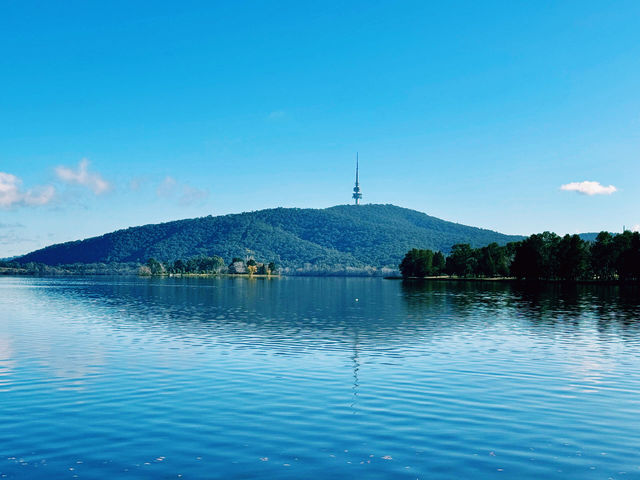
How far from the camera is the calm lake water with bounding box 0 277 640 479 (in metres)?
19.2

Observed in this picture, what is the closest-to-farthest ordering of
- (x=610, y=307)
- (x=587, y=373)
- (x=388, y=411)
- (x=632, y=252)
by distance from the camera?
(x=388, y=411) → (x=587, y=373) → (x=610, y=307) → (x=632, y=252)

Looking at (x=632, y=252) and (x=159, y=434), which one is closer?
(x=159, y=434)

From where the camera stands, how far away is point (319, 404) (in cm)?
2727

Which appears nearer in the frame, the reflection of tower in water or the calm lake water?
the calm lake water

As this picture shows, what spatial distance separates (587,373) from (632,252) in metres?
173

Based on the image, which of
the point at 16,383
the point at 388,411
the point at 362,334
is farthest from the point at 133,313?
the point at 388,411

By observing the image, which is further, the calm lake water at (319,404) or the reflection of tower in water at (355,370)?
the reflection of tower in water at (355,370)

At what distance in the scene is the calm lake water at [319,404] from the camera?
1917 centimetres

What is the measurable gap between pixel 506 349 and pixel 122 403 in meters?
29.3

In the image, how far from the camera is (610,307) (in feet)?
297

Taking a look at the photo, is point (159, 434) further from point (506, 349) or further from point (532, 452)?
point (506, 349)

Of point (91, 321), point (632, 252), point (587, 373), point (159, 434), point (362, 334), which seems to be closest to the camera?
point (159, 434)

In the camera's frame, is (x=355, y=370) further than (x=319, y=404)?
Yes

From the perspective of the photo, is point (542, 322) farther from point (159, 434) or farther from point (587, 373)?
point (159, 434)
